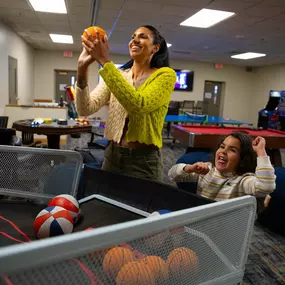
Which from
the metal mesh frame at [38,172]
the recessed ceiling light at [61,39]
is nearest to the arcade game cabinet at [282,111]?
the recessed ceiling light at [61,39]

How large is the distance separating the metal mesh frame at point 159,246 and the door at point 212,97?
12.1 m

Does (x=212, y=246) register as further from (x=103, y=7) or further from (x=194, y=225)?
(x=103, y=7)

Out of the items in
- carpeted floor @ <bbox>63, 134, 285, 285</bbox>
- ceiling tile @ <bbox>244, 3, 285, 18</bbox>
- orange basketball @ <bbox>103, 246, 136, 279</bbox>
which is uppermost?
ceiling tile @ <bbox>244, 3, 285, 18</bbox>

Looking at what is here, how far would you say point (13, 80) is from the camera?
7500 mm

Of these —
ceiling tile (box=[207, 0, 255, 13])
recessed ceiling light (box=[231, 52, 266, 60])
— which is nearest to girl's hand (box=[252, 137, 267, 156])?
ceiling tile (box=[207, 0, 255, 13])

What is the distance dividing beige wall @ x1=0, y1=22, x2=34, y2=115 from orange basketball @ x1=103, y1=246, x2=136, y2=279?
259 inches

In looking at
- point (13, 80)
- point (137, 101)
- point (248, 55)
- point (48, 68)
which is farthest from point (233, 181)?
point (48, 68)

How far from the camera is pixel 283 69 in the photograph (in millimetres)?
11086

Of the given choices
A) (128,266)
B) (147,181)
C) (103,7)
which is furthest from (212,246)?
(103,7)

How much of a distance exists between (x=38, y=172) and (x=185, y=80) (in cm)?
1112

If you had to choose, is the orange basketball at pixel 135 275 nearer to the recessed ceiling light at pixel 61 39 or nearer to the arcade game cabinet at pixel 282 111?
the recessed ceiling light at pixel 61 39

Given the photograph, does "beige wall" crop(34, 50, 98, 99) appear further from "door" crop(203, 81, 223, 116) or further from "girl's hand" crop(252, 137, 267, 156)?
"girl's hand" crop(252, 137, 267, 156)

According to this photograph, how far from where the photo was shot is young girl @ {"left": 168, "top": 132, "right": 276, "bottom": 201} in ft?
5.21

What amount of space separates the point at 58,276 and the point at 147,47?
1083 mm
